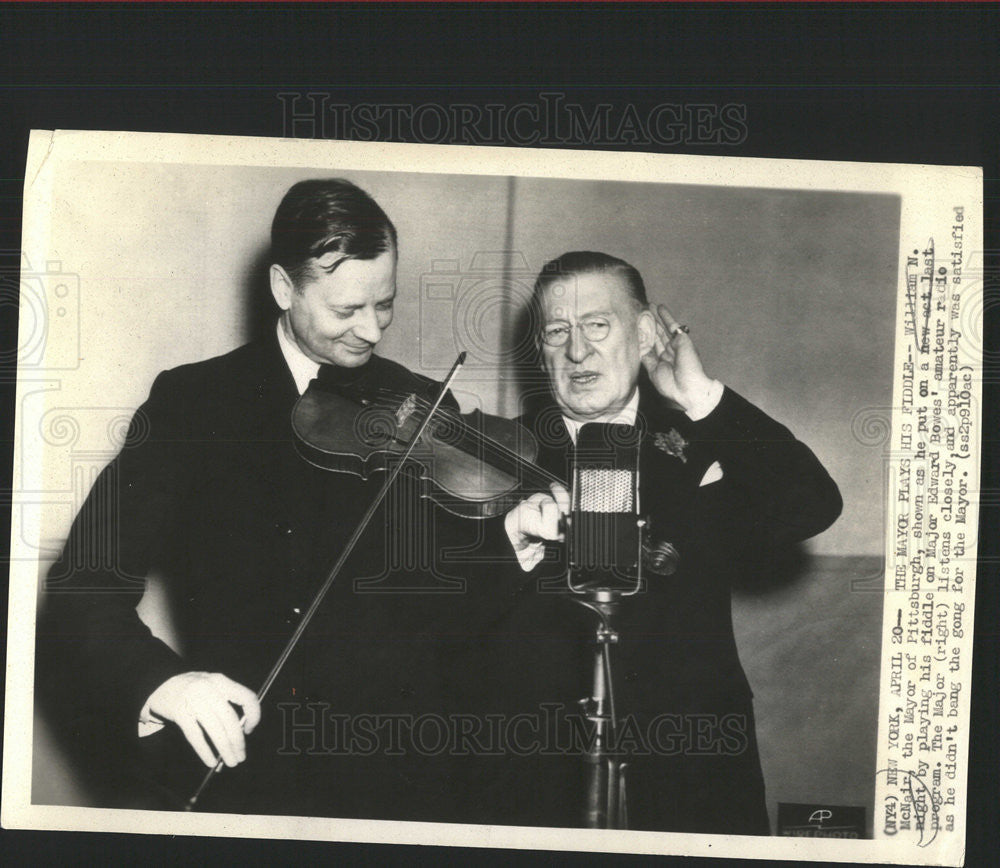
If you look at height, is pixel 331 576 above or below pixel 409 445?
below

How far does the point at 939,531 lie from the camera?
2.08 m

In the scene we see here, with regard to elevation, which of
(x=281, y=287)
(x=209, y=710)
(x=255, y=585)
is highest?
(x=281, y=287)

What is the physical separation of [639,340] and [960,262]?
2.44 ft

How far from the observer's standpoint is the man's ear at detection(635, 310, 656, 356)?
2047mm

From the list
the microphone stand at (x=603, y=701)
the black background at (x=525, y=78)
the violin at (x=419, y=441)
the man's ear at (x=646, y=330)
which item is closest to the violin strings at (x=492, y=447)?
the violin at (x=419, y=441)

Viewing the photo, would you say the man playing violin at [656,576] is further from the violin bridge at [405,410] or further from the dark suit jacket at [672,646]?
the violin bridge at [405,410]

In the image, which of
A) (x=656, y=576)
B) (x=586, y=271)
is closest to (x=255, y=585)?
(x=656, y=576)

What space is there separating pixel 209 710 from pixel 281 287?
36.0 inches

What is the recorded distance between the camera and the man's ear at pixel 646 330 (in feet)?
6.72

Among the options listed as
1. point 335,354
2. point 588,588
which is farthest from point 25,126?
point 588,588

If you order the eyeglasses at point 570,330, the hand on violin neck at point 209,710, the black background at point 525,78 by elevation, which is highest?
the black background at point 525,78

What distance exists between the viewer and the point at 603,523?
6.53 ft

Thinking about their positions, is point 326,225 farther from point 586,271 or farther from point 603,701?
point 603,701

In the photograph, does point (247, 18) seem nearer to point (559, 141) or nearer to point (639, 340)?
point (559, 141)
